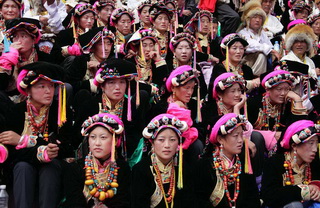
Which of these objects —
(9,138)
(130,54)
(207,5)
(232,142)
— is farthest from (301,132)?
(207,5)

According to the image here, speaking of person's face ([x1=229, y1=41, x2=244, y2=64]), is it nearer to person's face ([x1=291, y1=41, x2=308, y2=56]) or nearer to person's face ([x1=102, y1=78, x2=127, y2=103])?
person's face ([x1=291, y1=41, x2=308, y2=56])

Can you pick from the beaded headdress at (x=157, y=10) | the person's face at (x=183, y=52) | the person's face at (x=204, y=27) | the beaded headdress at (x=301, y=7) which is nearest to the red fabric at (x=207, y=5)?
the person's face at (x=204, y=27)

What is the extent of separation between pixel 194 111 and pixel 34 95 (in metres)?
2.28

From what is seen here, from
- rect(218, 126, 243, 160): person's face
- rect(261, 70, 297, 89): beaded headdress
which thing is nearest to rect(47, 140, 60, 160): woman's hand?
rect(218, 126, 243, 160): person's face

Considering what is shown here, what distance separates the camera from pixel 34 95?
17.7 feet

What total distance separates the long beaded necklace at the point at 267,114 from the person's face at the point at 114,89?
1.94 metres

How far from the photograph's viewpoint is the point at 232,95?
647cm

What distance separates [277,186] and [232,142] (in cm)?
66

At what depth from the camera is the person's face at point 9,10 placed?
7750mm

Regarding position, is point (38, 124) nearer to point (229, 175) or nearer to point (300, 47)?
point (229, 175)

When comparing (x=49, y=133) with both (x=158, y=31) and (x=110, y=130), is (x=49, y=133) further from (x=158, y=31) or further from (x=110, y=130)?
(x=158, y=31)

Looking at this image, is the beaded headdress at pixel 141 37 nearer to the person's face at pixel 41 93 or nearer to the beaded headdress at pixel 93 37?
the beaded headdress at pixel 93 37

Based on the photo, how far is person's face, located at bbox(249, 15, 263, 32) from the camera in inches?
369

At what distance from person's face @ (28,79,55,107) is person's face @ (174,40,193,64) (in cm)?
291
